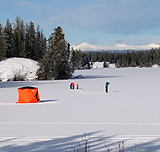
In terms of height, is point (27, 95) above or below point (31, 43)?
below

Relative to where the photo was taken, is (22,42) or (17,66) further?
(22,42)

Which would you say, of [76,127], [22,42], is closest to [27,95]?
[76,127]

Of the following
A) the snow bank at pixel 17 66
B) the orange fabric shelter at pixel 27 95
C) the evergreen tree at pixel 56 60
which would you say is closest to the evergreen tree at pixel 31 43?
the snow bank at pixel 17 66

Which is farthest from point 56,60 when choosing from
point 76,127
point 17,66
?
point 76,127

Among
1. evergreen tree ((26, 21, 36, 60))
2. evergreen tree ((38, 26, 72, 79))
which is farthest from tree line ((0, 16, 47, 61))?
evergreen tree ((38, 26, 72, 79))

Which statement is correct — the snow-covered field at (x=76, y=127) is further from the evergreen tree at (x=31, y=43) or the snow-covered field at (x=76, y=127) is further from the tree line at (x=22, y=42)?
the evergreen tree at (x=31, y=43)

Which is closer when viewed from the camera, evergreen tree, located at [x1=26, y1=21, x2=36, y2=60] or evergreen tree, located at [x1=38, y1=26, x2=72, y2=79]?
evergreen tree, located at [x1=38, y1=26, x2=72, y2=79]

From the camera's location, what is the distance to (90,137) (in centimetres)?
674

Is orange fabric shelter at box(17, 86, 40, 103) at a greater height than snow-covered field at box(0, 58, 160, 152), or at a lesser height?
greater

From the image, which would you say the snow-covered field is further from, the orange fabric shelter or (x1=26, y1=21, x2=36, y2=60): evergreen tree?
(x1=26, y1=21, x2=36, y2=60): evergreen tree

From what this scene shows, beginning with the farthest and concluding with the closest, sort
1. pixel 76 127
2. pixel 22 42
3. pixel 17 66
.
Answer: pixel 22 42, pixel 17 66, pixel 76 127

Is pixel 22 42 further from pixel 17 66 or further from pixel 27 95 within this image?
pixel 27 95

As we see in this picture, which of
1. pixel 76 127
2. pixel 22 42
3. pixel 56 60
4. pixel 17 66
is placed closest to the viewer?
pixel 76 127

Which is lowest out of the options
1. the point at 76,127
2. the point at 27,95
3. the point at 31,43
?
the point at 76,127
